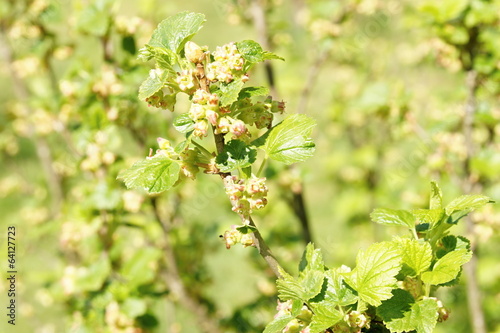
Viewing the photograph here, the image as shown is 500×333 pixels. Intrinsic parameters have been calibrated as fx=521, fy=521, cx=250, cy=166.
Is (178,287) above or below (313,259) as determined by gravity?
below

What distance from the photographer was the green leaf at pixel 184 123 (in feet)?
3.90

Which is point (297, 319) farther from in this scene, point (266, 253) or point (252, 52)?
point (252, 52)

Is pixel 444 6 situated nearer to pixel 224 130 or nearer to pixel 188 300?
pixel 224 130

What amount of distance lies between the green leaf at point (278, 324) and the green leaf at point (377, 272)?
0.16 m

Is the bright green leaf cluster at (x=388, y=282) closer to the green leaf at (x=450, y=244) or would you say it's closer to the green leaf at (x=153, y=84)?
the green leaf at (x=450, y=244)

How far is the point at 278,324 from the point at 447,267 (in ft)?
1.24

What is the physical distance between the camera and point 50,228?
2768mm

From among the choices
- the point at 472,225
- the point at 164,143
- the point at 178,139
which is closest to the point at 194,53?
the point at 164,143

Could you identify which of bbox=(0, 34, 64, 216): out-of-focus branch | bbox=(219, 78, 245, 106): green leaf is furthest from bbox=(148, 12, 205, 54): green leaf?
bbox=(0, 34, 64, 216): out-of-focus branch

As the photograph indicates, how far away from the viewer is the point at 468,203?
1.11 metres

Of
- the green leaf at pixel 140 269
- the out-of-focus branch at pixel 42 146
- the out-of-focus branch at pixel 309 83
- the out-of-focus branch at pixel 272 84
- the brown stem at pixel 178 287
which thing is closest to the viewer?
the green leaf at pixel 140 269

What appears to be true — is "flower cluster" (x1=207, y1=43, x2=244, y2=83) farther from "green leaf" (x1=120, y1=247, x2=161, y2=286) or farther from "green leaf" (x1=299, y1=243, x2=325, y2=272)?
"green leaf" (x1=120, y1=247, x2=161, y2=286)

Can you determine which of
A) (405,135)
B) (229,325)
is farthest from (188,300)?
(405,135)

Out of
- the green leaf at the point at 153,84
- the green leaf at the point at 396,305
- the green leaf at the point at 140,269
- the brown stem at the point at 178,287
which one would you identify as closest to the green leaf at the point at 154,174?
the green leaf at the point at 153,84
